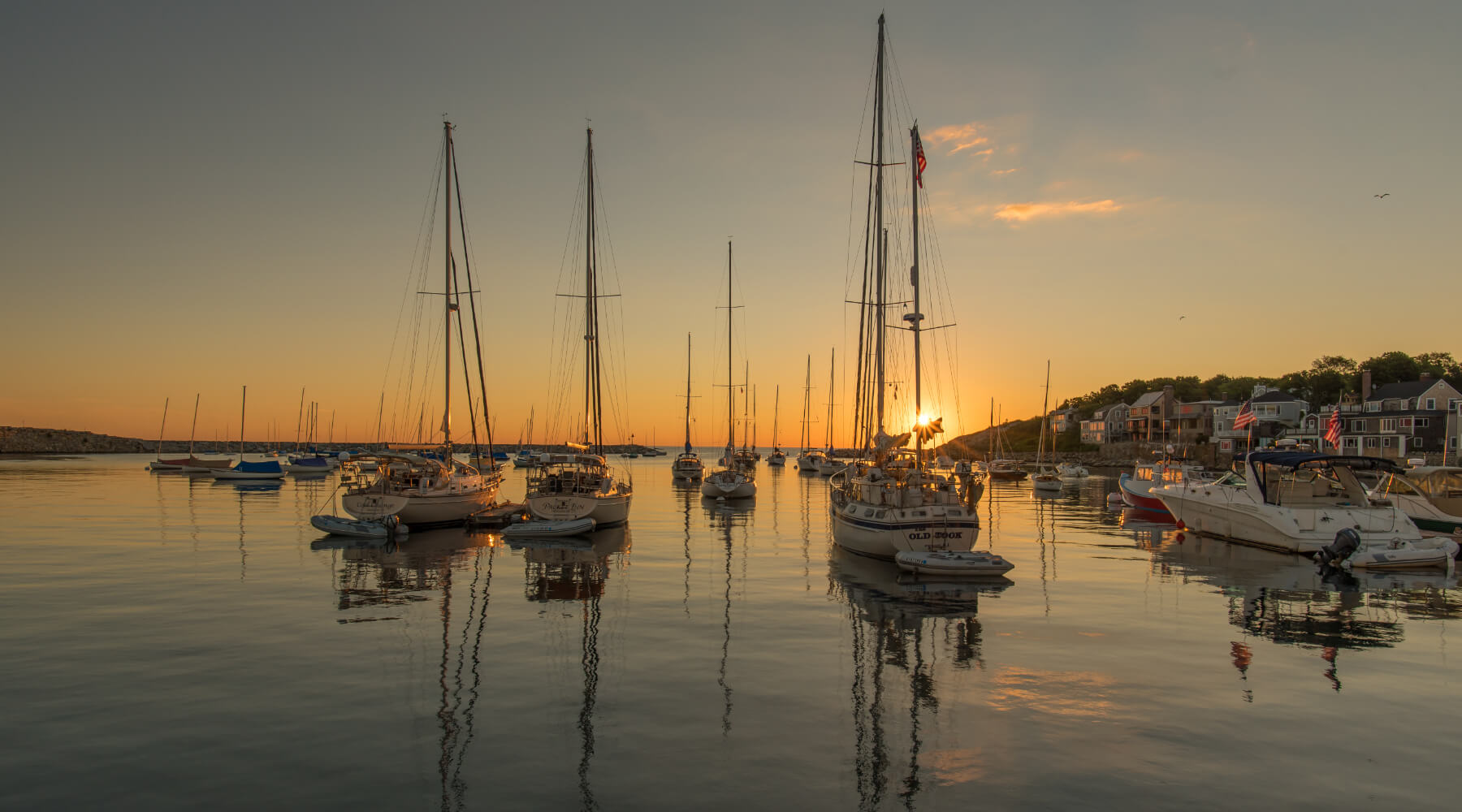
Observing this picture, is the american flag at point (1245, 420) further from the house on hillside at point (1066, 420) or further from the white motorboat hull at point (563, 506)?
the house on hillside at point (1066, 420)

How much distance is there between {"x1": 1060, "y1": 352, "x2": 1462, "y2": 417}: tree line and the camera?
132 m

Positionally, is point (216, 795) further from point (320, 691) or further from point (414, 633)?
point (414, 633)

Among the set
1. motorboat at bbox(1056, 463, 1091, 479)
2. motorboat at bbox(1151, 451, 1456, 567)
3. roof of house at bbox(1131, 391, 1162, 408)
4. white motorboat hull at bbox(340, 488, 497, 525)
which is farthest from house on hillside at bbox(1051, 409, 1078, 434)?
white motorboat hull at bbox(340, 488, 497, 525)

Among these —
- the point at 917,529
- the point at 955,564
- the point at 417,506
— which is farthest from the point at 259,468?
the point at 955,564

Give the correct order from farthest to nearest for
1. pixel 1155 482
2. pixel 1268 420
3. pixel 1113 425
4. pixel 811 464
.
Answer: pixel 1113 425
pixel 1268 420
pixel 811 464
pixel 1155 482

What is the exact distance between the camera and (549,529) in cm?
3484

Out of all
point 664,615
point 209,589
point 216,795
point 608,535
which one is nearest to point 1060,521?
point 608,535

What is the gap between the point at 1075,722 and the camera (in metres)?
11.8

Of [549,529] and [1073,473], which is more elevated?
[1073,473]

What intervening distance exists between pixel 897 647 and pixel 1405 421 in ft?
361

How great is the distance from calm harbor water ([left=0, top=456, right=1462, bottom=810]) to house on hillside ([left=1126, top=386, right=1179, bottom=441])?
123 m

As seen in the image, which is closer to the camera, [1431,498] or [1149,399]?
[1431,498]

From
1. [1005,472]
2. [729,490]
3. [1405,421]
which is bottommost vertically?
[729,490]

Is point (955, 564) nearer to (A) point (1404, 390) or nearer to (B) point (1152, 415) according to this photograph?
(A) point (1404, 390)
